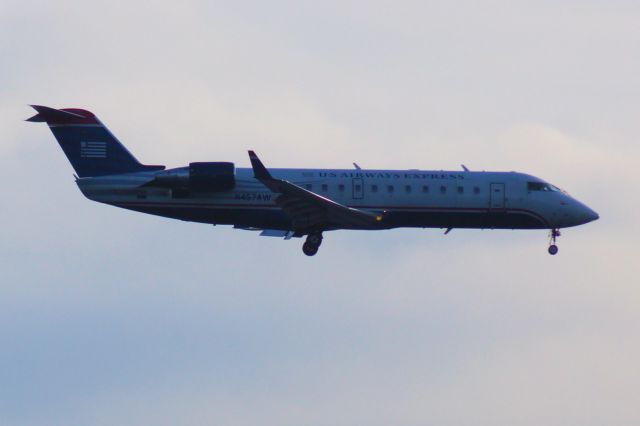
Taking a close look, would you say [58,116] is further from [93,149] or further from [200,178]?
[200,178]

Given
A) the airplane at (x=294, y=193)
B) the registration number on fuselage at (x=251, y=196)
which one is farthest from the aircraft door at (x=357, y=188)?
the registration number on fuselage at (x=251, y=196)

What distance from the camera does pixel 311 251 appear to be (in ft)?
229

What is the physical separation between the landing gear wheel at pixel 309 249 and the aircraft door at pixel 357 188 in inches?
91.6

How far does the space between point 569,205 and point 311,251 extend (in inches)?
415

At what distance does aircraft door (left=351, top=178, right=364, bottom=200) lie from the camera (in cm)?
6988

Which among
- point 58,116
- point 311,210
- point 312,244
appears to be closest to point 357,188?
point 311,210

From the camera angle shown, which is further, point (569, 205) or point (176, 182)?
point (569, 205)

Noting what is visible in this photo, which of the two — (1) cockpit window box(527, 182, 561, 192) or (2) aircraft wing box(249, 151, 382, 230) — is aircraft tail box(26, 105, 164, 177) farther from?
(1) cockpit window box(527, 182, 561, 192)

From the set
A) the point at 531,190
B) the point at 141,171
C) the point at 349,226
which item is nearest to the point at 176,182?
the point at 141,171

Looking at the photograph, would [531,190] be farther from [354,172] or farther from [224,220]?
[224,220]

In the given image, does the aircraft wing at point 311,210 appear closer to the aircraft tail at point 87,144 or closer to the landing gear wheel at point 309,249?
the landing gear wheel at point 309,249

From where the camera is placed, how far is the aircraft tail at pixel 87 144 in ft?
228

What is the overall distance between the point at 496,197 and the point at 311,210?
7.60 m

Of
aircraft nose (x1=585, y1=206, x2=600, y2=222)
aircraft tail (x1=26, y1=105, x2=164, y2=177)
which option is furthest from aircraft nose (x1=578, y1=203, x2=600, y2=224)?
aircraft tail (x1=26, y1=105, x2=164, y2=177)
